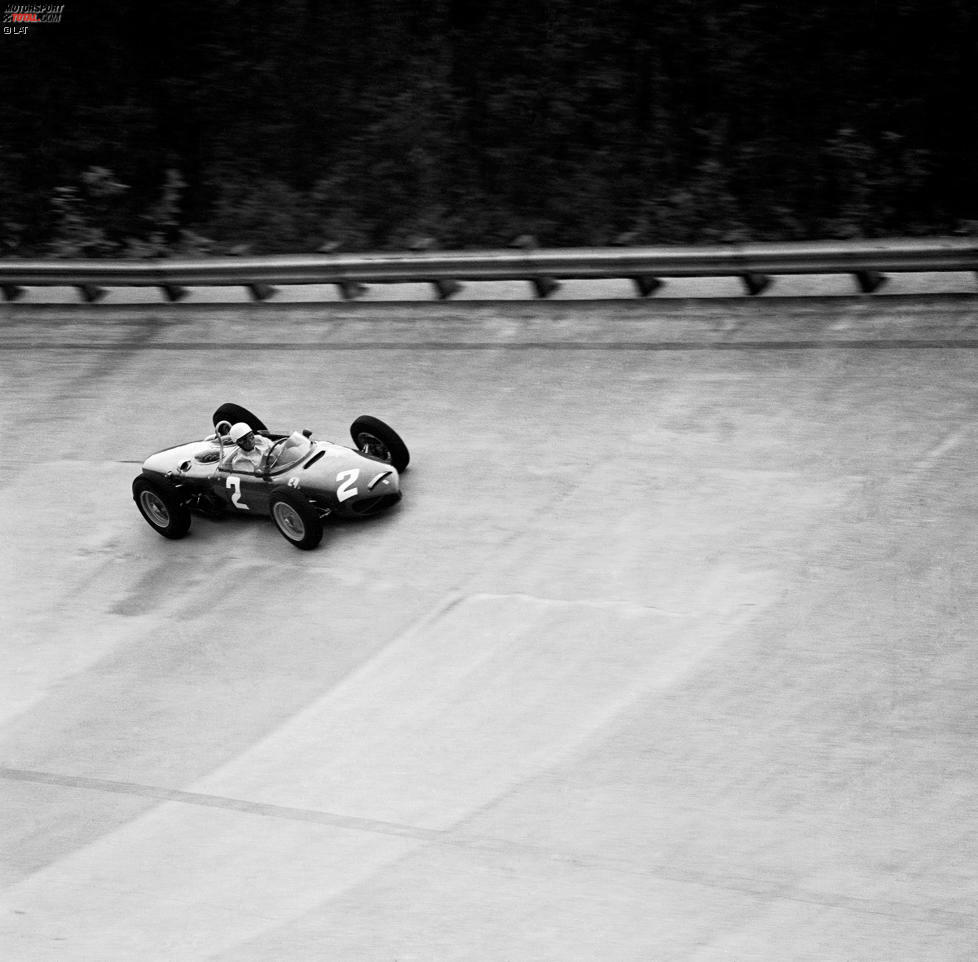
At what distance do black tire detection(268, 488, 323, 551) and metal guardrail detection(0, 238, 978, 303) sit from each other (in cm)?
515

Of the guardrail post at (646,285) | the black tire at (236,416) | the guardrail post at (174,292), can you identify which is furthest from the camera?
the guardrail post at (174,292)

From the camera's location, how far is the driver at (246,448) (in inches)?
492

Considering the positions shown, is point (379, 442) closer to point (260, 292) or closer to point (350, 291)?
point (350, 291)

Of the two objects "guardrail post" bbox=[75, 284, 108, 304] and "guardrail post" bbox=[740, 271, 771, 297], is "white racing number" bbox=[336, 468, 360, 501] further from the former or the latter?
"guardrail post" bbox=[75, 284, 108, 304]

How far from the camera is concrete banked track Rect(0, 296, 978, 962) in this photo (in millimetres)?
7879

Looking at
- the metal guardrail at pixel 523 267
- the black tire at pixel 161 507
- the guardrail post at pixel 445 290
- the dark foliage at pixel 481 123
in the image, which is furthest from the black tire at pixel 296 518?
the dark foliage at pixel 481 123

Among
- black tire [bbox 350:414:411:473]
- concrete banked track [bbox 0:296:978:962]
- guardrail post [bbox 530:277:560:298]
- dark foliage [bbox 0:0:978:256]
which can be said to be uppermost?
dark foliage [bbox 0:0:978:256]

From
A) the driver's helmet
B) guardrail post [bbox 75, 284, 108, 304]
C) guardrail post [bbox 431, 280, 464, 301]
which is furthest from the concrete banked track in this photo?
guardrail post [bbox 75, 284, 108, 304]

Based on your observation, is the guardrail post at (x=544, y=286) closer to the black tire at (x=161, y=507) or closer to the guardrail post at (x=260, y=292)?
the guardrail post at (x=260, y=292)

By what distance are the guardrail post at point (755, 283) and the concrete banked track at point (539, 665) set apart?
0.87 ft

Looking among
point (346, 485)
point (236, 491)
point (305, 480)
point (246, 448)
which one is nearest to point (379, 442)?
point (346, 485)

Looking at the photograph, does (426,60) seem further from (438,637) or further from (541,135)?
(438,637)

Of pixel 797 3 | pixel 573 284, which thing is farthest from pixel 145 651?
pixel 797 3

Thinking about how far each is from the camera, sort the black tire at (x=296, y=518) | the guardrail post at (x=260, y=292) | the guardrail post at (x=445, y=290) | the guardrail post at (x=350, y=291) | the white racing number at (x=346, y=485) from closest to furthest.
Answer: the black tire at (x=296, y=518) < the white racing number at (x=346, y=485) < the guardrail post at (x=445, y=290) < the guardrail post at (x=350, y=291) < the guardrail post at (x=260, y=292)
